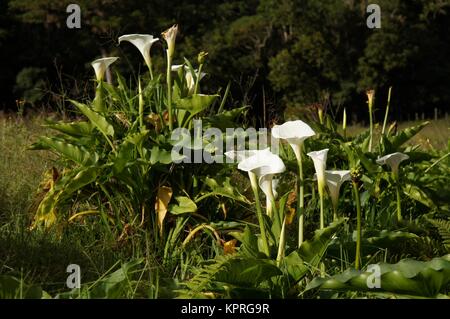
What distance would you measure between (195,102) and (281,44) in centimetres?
1934

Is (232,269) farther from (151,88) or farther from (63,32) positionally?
(63,32)

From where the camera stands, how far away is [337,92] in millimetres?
21344

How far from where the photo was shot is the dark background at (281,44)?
2009 cm

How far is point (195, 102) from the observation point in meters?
3.07

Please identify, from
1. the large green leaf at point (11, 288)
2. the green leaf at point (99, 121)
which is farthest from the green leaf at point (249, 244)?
the green leaf at point (99, 121)

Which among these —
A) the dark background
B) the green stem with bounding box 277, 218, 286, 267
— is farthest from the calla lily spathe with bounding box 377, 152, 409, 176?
the dark background

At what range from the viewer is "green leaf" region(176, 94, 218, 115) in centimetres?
304

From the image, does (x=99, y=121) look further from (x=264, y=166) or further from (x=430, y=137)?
(x=430, y=137)

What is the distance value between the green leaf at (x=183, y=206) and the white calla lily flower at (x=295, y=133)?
2.15ft

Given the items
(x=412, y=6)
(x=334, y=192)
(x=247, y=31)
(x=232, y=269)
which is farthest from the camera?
(x=412, y=6)

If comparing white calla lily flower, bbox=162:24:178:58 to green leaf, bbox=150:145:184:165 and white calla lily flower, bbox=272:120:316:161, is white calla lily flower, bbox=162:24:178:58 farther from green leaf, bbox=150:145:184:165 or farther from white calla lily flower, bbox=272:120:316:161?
white calla lily flower, bbox=272:120:316:161

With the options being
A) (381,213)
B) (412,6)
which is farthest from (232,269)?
(412,6)

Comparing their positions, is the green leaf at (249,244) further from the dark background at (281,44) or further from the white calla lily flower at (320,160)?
the dark background at (281,44)

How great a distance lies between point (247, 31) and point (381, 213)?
17.9 metres
